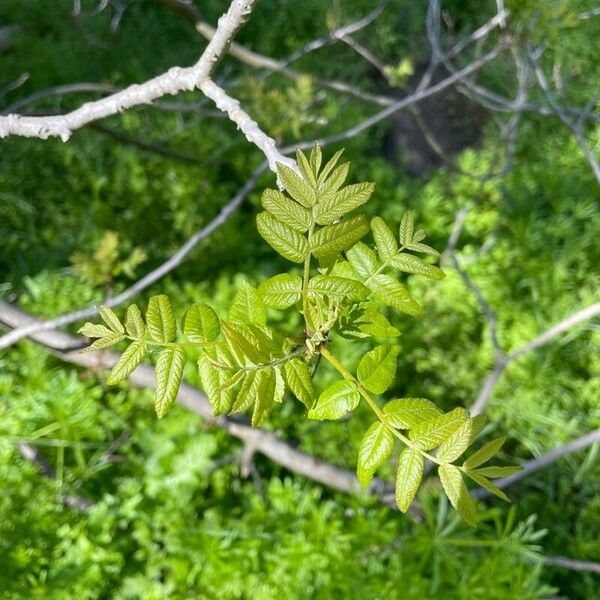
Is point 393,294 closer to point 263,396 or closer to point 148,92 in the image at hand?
point 263,396

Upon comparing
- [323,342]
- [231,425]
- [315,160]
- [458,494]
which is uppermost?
[315,160]

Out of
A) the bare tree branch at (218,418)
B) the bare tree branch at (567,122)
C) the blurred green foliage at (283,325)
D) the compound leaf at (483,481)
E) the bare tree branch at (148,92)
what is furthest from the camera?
the bare tree branch at (218,418)

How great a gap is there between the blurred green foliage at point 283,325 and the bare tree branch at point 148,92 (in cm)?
103

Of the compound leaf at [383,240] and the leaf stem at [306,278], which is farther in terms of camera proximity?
the compound leaf at [383,240]

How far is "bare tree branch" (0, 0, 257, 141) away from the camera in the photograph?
92cm

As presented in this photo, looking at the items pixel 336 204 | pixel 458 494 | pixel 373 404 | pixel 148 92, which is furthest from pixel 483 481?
pixel 148 92

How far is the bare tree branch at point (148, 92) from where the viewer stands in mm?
919

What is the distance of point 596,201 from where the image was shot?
328 cm

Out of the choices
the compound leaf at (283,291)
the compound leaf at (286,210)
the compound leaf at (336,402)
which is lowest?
the compound leaf at (336,402)

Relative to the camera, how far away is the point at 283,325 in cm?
281

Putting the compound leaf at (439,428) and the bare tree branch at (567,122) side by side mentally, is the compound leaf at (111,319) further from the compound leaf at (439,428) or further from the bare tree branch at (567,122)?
the bare tree branch at (567,122)

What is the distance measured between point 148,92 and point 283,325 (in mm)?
1860

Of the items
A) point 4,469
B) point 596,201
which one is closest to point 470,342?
point 596,201

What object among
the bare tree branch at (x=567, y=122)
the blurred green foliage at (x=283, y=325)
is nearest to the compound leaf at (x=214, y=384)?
the blurred green foliage at (x=283, y=325)
